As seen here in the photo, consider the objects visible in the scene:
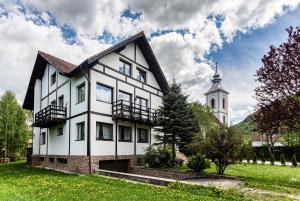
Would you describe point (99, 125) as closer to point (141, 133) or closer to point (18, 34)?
point (141, 133)

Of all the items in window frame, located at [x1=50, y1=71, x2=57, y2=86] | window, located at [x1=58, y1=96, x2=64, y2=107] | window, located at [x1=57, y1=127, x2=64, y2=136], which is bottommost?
window, located at [x1=57, y1=127, x2=64, y2=136]

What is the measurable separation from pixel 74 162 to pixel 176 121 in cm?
748

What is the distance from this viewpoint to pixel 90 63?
17.7 meters

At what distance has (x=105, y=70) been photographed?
1952 centimetres

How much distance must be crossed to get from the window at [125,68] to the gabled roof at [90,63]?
3.69 feet

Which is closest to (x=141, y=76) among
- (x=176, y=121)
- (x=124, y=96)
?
(x=124, y=96)

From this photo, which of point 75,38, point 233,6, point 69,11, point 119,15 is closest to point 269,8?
point 233,6

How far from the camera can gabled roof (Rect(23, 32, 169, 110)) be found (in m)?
18.3

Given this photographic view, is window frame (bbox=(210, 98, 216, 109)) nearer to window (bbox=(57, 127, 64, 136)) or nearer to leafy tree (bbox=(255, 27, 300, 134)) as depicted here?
window (bbox=(57, 127, 64, 136))

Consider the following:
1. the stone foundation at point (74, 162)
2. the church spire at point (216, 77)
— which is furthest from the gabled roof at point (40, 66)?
the church spire at point (216, 77)

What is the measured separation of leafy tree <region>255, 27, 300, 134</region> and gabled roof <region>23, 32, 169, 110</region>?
10.0m

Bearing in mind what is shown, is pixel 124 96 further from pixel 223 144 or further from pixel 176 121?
pixel 223 144

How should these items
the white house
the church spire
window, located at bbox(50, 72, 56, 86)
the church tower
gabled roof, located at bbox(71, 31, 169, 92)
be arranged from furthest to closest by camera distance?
the church spire < the church tower < window, located at bbox(50, 72, 56, 86) < the white house < gabled roof, located at bbox(71, 31, 169, 92)

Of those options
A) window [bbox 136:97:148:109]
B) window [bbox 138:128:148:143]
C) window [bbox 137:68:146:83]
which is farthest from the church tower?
window [bbox 138:128:148:143]
